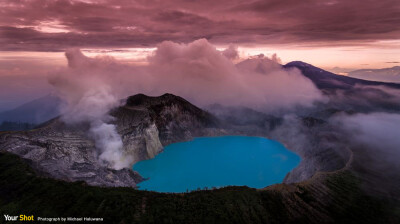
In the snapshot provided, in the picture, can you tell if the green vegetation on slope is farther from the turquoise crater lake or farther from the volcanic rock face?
the turquoise crater lake

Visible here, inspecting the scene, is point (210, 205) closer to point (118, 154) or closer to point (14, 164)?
point (14, 164)

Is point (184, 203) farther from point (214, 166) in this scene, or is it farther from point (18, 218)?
point (214, 166)

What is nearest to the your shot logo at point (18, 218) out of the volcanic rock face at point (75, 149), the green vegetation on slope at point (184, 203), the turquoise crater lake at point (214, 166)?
the green vegetation on slope at point (184, 203)

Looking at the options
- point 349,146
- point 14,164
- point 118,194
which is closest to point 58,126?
point 14,164

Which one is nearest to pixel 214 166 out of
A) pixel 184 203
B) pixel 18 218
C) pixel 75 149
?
pixel 75 149

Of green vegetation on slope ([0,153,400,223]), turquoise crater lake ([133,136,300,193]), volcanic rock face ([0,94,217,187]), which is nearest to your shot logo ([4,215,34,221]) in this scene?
green vegetation on slope ([0,153,400,223])

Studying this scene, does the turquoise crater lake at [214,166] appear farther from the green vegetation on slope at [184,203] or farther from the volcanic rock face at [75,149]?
the green vegetation on slope at [184,203]

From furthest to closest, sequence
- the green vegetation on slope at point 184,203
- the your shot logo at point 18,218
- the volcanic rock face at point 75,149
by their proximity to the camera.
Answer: the volcanic rock face at point 75,149, the green vegetation on slope at point 184,203, the your shot logo at point 18,218
